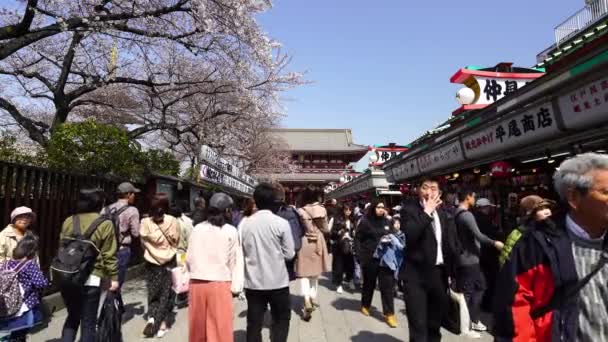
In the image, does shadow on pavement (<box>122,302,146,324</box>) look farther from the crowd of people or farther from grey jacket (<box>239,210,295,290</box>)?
grey jacket (<box>239,210,295,290</box>)

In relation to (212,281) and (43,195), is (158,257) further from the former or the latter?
(43,195)

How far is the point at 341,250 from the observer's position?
25.5ft

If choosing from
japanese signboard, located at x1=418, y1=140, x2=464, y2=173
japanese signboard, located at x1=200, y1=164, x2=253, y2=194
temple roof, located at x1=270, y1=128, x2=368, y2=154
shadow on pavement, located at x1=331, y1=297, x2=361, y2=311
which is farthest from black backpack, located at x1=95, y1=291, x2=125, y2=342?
temple roof, located at x1=270, y1=128, x2=368, y2=154

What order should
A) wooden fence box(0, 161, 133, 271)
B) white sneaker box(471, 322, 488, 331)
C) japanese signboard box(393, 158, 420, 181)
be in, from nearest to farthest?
white sneaker box(471, 322, 488, 331) < wooden fence box(0, 161, 133, 271) < japanese signboard box(393, 158, 420, 181)

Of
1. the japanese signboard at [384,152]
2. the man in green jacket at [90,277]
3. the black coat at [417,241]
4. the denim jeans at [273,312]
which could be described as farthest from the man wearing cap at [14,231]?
the japanese signboard at [384,152]

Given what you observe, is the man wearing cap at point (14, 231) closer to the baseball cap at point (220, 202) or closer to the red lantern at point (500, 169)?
the baseball cap at point (220, 202)

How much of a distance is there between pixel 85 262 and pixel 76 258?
0.28ft

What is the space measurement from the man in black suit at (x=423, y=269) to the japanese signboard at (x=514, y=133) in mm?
2034

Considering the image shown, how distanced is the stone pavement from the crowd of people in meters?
0.20

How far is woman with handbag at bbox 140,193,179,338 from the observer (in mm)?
4953

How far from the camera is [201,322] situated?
3.60 m

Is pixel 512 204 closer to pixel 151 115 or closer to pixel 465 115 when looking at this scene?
pixel 465 115

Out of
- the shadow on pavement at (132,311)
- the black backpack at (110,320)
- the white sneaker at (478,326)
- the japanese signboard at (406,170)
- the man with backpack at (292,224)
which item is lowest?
the white sneaker at (478,326)

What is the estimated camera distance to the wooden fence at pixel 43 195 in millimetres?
5293
